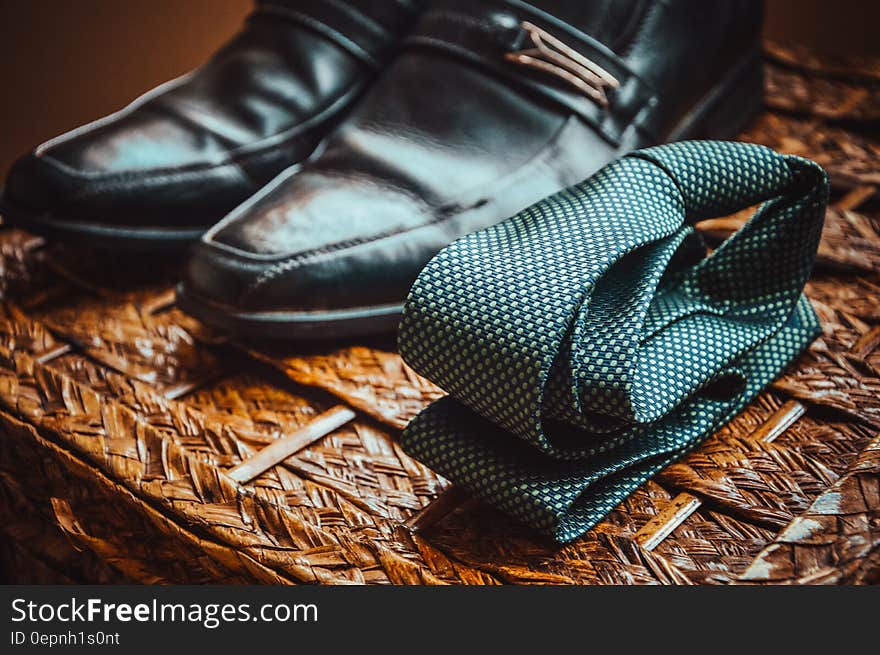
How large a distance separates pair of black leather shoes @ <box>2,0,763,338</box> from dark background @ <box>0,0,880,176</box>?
41 centimetres

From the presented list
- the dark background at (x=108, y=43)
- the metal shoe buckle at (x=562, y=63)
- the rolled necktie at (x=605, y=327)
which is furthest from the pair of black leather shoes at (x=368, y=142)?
the dark background at (x=108, y=43)

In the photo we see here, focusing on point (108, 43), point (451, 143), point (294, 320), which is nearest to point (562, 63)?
point (451, 143)

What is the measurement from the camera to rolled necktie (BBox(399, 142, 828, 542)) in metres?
0.46

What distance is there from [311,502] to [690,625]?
8.5 inches

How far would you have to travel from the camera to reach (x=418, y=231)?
658mm

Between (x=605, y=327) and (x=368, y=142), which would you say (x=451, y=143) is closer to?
(x=368, y=142)

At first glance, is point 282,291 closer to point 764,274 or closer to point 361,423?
point 361,423

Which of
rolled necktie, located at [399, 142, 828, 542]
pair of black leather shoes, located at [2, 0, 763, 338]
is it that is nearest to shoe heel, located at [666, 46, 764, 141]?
pair of black leather shoes, located at [2, 0, 763, 338]

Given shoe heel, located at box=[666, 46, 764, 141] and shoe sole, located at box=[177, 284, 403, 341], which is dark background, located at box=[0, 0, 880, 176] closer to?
shoe heel, located at box=[666, 46, 764, 141]

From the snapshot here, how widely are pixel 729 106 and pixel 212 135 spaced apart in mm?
447

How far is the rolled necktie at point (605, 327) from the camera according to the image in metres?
0.46

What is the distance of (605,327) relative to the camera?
0.47 meters

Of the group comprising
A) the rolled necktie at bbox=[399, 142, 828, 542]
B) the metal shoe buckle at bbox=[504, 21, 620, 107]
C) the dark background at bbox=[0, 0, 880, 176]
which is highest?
the metal shoe buckle at bbox=[504, 21, 620, 107]

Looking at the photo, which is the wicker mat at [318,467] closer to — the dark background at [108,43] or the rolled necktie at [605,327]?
the rolled necktie at [605,327]
